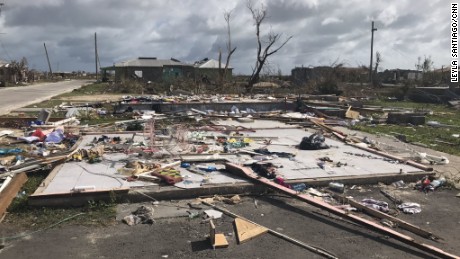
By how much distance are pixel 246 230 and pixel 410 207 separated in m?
2.56

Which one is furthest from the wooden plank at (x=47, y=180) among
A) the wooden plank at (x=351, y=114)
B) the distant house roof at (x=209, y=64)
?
the distant house roof at (x=209, y=64)

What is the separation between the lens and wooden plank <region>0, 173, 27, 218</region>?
5337mm

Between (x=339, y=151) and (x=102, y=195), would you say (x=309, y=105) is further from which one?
(x=102, y=195)

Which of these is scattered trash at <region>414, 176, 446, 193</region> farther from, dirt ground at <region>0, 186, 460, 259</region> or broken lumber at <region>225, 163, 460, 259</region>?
broken lumber at <region>225, 163, 460, 259</region>

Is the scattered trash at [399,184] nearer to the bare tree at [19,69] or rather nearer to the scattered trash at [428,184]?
the scattered trash at [428,184]

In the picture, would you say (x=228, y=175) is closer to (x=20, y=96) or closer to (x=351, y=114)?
(x=351, y=114)

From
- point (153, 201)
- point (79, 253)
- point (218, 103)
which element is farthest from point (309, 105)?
point (79, 253)

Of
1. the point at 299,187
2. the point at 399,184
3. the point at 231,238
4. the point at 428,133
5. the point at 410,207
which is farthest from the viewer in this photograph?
the point at 428,133

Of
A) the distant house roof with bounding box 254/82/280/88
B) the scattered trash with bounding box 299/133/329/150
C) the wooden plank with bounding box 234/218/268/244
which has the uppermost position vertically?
the distant house roof with bounding box 254/82/280/88

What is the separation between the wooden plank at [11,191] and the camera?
5.34 metres

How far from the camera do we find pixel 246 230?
192 inches

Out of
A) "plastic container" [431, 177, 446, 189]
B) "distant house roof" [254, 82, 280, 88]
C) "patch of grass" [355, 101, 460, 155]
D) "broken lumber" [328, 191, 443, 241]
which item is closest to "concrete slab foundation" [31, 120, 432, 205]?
"plastic container" [431, 177, 446, 189]

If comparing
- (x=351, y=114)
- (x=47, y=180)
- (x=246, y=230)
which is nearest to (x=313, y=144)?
(x=246, y=230)

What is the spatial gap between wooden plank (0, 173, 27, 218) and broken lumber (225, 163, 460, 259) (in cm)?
315
